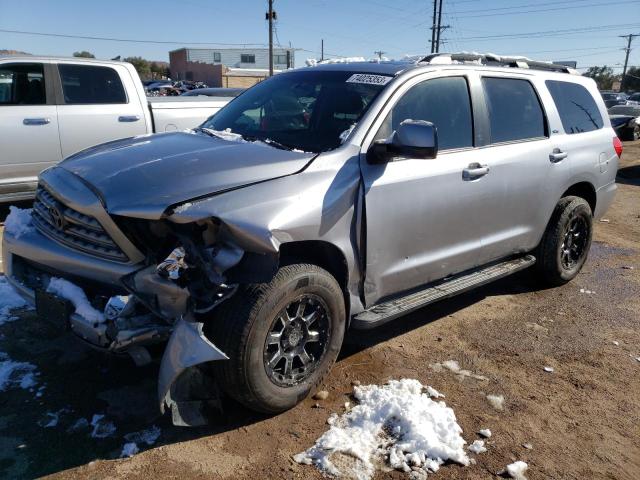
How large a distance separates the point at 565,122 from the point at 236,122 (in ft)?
9.73

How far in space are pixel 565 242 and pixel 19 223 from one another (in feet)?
15.0

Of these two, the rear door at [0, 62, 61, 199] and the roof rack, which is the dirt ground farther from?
the rear door at [0, 62, 61, 199]

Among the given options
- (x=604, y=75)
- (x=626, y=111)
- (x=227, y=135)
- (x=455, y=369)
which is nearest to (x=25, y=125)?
(x=227, y=135)

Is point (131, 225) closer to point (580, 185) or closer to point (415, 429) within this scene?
point (415, 429)

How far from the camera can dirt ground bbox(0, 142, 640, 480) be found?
2748mm

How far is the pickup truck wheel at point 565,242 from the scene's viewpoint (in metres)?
4.97

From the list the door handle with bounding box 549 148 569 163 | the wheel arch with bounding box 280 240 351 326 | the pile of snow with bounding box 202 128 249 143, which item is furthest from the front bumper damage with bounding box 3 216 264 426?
the door handle with bounding box 549 148 569 163

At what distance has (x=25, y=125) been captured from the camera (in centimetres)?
648

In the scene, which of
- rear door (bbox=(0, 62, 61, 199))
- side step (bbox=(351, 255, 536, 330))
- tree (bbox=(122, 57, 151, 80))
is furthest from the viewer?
tree (bbox=(122, 57, 151, 80))

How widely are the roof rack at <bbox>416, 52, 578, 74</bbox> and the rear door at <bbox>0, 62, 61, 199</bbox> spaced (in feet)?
15.7

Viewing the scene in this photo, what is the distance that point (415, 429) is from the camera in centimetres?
294

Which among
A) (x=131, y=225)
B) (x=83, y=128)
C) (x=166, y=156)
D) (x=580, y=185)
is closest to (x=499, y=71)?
(x=580, y=185)

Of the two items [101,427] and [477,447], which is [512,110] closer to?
[477,447]

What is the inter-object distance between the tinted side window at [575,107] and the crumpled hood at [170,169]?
291 cm
